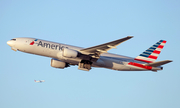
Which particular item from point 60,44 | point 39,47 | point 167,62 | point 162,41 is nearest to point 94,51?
point 60,44

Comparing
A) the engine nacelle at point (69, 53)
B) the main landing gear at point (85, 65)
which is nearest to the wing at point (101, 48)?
the engine nacelle at point (69, 53)

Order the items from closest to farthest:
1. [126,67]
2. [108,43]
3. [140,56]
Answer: [108,43] < [126,67] < [140,56]

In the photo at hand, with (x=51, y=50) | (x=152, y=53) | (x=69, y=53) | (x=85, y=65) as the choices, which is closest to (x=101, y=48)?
(x=85, y=65)

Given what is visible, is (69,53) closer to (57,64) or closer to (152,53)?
(57,64)

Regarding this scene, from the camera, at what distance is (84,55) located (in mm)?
39906

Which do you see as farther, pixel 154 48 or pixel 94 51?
pixel 154 48

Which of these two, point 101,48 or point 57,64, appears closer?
Answer: point 101,48

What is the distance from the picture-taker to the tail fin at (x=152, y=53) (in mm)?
45594

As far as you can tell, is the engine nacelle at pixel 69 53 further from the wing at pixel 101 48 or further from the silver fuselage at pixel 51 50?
the wing at pixel 101 48

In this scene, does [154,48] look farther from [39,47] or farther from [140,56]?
[39,47]

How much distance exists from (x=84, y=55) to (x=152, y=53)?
560 inches

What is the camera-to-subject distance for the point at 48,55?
4012cm

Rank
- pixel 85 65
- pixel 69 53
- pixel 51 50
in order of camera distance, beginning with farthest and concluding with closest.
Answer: pixel 85 65
pixel 51 50
pixel 69 53

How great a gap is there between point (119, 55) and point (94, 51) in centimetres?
677
